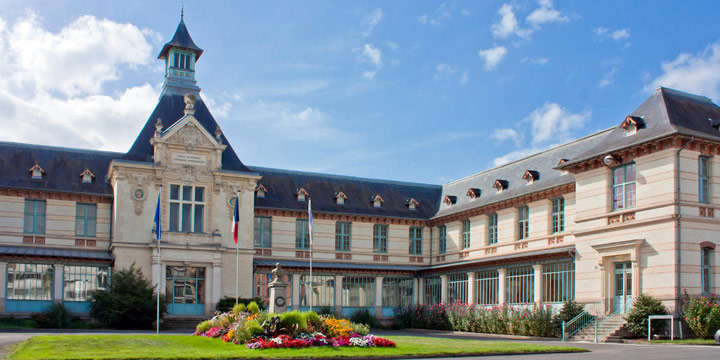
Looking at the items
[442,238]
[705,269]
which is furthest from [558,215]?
[442,238]

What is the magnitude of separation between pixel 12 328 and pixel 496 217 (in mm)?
23712

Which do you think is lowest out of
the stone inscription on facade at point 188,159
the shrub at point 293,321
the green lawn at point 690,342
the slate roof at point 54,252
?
the green lawn at point 690,342

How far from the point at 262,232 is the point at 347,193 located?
6355mm

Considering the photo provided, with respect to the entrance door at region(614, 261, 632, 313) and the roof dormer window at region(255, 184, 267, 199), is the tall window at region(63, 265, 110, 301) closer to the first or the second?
the roof dormer window at region(255, 184, 267, 199)

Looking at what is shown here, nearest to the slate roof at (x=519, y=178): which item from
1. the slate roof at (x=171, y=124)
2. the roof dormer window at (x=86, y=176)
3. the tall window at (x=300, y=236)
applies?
the tall window at (x=300, y=236)

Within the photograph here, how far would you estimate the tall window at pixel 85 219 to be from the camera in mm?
39969

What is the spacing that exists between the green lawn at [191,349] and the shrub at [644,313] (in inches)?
214

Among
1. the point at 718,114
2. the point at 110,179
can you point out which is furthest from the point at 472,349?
the point at 110,179

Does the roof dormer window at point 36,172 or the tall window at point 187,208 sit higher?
the roof dormer window at point 36,172

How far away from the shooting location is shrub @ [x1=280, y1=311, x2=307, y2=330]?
2312 centimetres

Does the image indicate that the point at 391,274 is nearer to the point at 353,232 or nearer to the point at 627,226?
the point at 353,232

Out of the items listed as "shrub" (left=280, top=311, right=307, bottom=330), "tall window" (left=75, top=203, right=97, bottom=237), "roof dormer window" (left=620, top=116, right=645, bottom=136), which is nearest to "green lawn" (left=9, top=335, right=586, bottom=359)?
"shrub" (left=280, top=311, right=307, bottom=330)

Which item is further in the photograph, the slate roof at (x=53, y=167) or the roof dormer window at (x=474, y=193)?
the roof dormer window at (x=474, y=193)

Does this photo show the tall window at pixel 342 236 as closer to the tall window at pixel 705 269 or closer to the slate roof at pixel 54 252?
the slate roof at pixel 54 252
